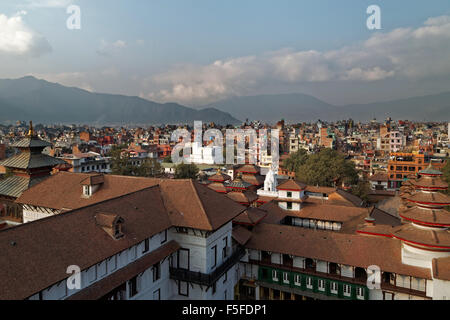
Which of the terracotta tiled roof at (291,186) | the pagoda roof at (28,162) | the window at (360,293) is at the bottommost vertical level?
the window at (360,293)

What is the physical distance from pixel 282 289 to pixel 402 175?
177 ft

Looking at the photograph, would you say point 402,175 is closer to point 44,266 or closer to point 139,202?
point 139,202

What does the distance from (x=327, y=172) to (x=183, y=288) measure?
4289 cm

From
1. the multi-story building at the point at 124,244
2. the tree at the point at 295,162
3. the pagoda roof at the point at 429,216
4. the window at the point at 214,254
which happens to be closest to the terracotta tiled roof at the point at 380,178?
the tree at the point at 295,162

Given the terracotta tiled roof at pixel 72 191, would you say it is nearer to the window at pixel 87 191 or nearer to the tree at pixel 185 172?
the window at pixel 87 191

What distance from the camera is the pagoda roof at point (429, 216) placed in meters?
21.0

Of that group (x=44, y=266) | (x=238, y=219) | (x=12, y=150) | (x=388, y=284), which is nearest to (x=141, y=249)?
(x=44, y=266)

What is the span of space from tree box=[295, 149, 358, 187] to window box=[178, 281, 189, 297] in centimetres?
4051

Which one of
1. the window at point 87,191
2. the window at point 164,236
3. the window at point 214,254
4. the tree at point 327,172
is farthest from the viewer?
the tree at point 327,172

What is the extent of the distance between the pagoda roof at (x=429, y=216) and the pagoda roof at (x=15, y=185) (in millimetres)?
31525

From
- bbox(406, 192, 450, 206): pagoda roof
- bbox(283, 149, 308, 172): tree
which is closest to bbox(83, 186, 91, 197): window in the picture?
bbox(406, 192, 450, 206): pagoda roof

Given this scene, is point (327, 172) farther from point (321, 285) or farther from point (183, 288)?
point (183, 288)

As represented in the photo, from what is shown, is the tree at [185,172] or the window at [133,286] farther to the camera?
the tree at [185,172]

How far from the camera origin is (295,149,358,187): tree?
185 feet
